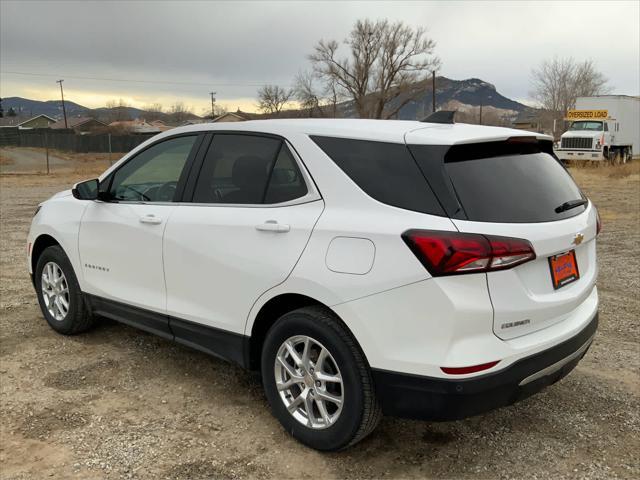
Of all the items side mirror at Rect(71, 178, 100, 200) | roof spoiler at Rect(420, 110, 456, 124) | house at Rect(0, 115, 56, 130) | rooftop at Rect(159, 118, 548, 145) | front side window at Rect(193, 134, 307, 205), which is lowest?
side mirror at Rect(71, 178, 100, 200)

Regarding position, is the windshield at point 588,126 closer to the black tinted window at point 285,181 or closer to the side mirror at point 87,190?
the side mirror at point 87,190

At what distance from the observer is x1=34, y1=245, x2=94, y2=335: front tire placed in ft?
15.0

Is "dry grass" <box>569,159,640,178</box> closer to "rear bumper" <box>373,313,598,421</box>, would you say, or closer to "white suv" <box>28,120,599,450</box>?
"white suv" <box>28,120,599,450</box>

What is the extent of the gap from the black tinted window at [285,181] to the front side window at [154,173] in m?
0.86

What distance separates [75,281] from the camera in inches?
178

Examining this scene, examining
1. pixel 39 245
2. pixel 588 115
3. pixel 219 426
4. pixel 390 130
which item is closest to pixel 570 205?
pixel 390 130

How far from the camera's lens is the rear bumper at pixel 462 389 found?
252 cm

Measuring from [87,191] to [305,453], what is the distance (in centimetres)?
268

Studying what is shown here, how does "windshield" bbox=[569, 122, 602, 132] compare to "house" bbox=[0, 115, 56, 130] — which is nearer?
"windshield" bbox=[569, 122, 602, 132]

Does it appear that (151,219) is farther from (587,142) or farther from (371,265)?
(587,142)

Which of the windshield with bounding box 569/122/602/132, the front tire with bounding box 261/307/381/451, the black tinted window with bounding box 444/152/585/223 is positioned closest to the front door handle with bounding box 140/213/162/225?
the front tire with bounding box 261/307/381/451

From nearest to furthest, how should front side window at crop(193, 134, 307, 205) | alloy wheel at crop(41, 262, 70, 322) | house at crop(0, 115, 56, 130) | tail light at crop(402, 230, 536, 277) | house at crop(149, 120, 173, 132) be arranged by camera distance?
1. tail light at crop(402, 230, 536, 277)
2. front side window at crop(193, 134, 307, 205)
3. alloy wheel at crop(41, 262, 70, 322)
4. house at crop(149, 120, 173, 132)
5. house at crop(0, 115, 56, 130)

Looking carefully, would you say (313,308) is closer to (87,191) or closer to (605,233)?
(87,191)

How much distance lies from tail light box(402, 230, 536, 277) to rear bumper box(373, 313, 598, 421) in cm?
49
